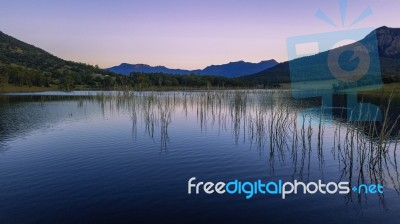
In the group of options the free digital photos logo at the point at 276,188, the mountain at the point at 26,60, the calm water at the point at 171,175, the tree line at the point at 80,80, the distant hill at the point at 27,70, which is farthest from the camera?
the mountain at the point at 26,60

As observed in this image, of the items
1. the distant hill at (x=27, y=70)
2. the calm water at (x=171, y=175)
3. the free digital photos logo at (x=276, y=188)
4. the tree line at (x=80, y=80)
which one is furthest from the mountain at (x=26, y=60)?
the free digital photos logo at (x=276, y=188)

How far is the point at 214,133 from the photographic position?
77.8 ft

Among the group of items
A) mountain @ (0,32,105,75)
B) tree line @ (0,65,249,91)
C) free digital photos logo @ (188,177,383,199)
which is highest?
mountain @ (0,32,105,75)

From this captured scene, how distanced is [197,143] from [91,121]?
15.5 metres

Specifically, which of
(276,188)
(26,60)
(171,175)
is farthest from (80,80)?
(276,188)

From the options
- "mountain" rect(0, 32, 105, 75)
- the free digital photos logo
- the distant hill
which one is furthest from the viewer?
"mountain" rect(0, 32, 105, 75)

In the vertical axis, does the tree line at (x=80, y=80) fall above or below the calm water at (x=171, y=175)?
above

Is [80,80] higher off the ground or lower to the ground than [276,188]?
higher

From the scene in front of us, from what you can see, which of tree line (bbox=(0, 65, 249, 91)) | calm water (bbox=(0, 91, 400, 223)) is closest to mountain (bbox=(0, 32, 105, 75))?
tree line (bbox=(0, 65, 249, 91))

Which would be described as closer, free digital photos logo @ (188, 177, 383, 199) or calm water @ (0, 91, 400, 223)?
calm water @ (0, 91, 400, 223)

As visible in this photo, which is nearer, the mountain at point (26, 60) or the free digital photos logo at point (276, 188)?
the free digital photos logo at point (276, 188)

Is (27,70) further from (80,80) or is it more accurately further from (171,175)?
(171,175)

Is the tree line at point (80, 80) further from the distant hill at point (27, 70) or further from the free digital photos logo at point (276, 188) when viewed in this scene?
the free digital photos logo at point (276, 188)

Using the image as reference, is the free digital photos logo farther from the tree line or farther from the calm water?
the tree line
